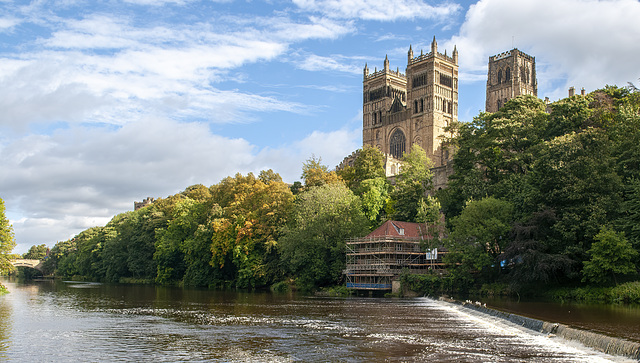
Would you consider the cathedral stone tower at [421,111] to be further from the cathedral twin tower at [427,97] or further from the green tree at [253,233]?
the green tree at [253,233]

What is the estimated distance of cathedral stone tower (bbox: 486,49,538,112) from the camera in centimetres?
12750

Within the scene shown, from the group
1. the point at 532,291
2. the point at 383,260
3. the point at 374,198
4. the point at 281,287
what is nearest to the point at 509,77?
the point at 374,198

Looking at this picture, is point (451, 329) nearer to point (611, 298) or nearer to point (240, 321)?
point (240, 321)

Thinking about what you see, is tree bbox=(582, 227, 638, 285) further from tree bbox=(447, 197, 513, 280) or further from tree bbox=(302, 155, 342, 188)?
tree bbox=(302, 155, 342, 188)

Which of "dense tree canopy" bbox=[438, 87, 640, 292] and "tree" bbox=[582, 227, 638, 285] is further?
"dense tree canopy" bbox=[438, 87, 640, 292]

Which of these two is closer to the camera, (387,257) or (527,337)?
(527,337)

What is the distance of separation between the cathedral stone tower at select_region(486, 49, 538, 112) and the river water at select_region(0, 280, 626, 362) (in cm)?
10095

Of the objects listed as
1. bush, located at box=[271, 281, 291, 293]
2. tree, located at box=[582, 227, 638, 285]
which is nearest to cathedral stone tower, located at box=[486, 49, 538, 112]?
bush, located at box=[271, 281, 291, 293]

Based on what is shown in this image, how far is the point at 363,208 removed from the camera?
212 feet

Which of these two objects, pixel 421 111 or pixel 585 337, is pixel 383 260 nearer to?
pixel 585 337

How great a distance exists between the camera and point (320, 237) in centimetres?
5619

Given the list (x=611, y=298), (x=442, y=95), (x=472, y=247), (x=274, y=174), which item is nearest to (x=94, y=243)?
(x=274, y=174)

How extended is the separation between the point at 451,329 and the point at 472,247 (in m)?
21.9

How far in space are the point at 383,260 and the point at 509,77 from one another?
88601 mm
